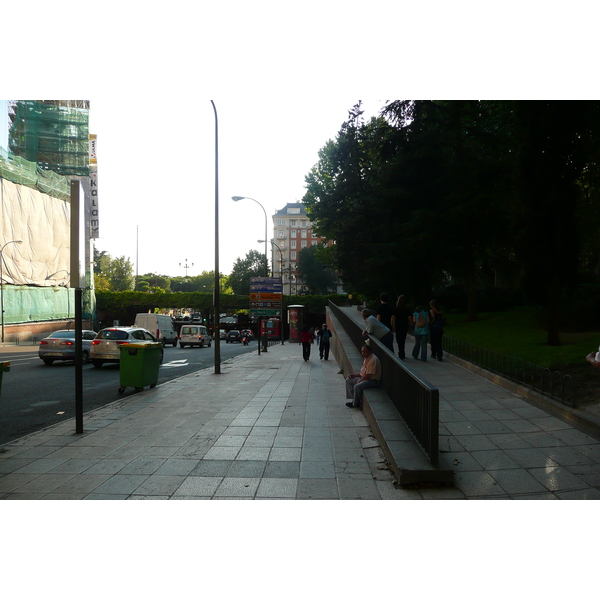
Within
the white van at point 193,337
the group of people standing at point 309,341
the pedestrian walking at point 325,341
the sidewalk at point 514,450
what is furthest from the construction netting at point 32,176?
the sidewalk at point 514,450

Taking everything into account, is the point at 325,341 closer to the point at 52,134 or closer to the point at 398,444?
the point at 398,444

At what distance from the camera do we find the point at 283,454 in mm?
6570

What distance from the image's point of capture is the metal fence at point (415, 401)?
5.44 metres

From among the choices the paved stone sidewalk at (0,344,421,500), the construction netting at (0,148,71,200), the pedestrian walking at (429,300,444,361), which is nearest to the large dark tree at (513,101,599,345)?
the pedestrian walking at (429,300,444,361)

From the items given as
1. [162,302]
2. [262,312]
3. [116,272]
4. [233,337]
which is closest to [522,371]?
[262,312]

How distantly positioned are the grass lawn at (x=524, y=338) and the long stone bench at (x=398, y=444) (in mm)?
4287

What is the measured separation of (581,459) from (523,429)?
4.62 feet

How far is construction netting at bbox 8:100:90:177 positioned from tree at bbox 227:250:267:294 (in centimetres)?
4002

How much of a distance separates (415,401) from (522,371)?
5.32m

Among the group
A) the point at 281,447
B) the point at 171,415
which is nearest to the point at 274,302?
the point at 171,415

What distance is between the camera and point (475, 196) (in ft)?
68.6

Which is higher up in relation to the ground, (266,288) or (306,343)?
(266,288)

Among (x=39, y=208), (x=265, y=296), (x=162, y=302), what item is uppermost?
(x=39, y=208)

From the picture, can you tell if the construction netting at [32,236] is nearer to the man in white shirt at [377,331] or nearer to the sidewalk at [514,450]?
the man in white shirt at [377,331]
